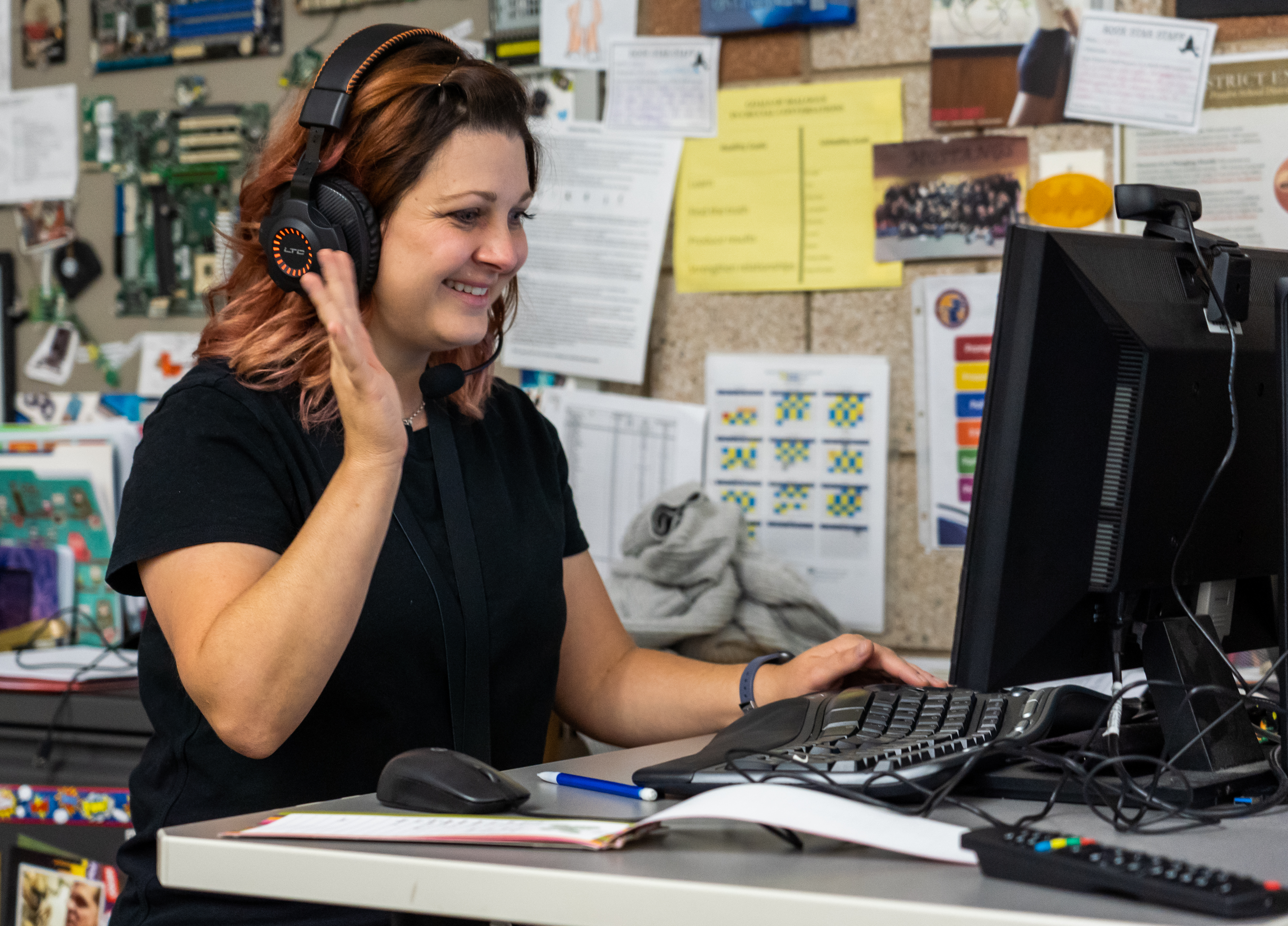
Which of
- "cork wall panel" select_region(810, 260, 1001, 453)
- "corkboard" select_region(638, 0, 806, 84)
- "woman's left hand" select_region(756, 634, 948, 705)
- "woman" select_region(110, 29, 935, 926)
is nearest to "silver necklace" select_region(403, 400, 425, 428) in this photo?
"woman" select_region(110, 29, 935, 926)

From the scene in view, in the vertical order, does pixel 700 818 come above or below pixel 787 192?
below

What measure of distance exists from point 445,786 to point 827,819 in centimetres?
24

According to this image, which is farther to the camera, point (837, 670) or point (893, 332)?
point (893, 332)

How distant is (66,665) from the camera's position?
171 cm

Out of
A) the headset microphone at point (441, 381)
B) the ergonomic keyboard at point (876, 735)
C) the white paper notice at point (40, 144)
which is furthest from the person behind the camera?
the white paper notice at point (40, 144)

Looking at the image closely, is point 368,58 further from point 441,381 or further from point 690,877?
point 690,877

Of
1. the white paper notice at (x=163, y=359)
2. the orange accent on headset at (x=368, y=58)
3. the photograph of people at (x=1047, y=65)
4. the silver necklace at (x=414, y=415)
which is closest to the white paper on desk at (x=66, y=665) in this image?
the white paper notice at (x=163, y=359)

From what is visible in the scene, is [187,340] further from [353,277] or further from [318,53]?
[353,277]

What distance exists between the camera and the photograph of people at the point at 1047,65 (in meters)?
1.64

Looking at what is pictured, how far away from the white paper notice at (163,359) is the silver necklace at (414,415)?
3.46 feet

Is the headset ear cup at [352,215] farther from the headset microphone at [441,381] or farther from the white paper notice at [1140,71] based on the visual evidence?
the white paper notice at [1140,71]

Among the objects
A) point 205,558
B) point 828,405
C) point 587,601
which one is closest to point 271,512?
point 205,558

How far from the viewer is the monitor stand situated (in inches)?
30.8

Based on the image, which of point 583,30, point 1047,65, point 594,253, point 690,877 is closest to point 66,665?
point 594,253
